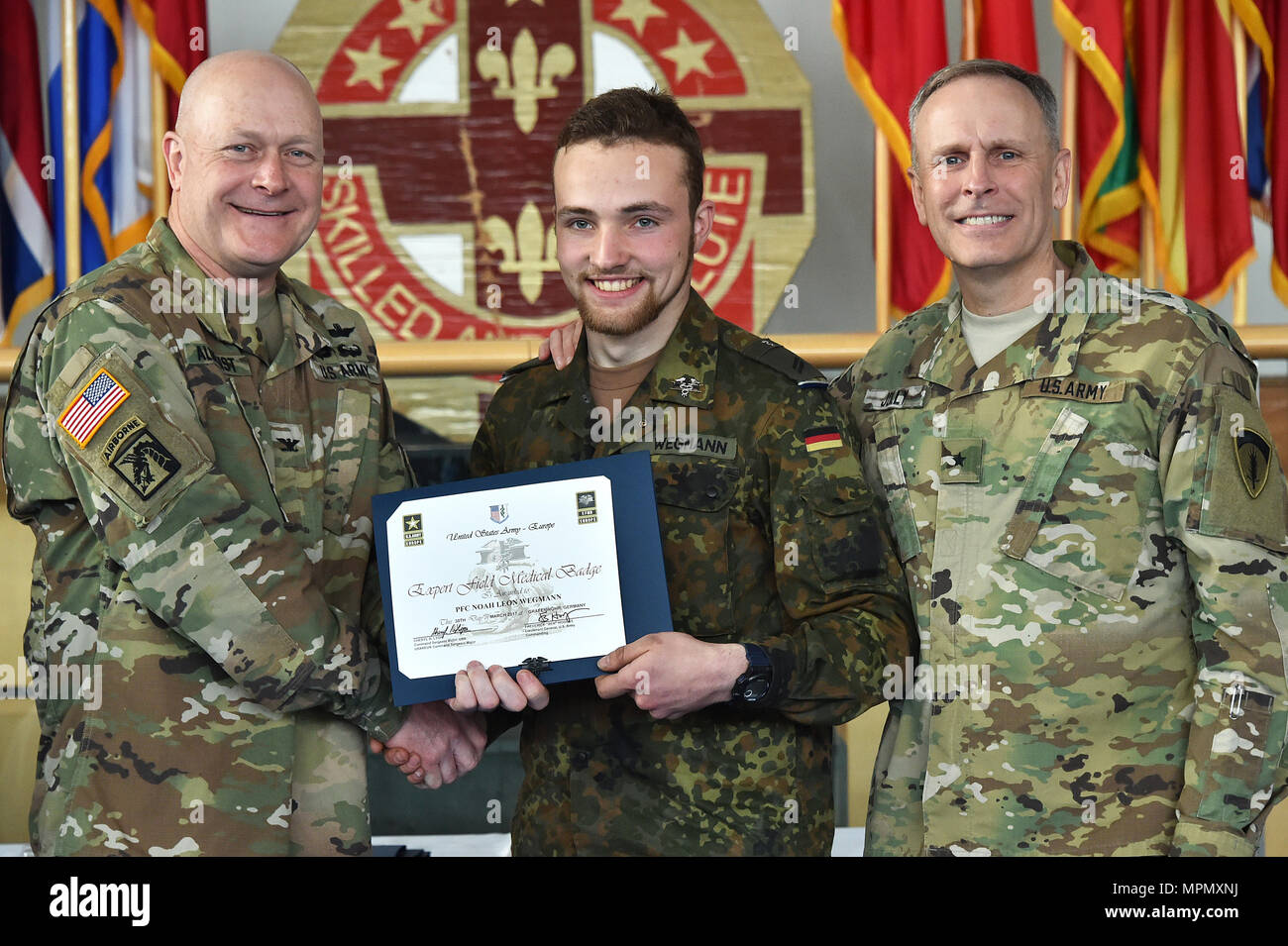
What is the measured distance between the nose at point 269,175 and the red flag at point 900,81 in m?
2.59

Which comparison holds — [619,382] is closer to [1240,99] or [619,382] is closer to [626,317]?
[626,317]

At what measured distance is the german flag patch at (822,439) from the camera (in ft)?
7.22

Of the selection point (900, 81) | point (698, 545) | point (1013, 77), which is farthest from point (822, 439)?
point (900, 81)

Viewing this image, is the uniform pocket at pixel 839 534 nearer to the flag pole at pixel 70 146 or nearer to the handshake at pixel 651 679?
the handshake at pixel 651 679

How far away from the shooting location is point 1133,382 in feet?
7.20

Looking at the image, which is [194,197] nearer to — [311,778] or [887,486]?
[311,778]

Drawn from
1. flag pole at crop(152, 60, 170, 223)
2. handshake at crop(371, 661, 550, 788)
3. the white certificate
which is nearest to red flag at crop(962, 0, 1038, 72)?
flag pole at crop(152, 60, 170, 223)

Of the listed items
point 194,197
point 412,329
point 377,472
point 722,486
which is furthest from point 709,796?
point 412,329

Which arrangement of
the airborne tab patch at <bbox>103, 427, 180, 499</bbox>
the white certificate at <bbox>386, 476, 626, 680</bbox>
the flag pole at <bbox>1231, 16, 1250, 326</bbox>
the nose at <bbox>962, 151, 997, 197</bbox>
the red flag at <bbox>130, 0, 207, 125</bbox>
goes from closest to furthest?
the airborne tab patch at <bbox>103, 427, 180, 499</bbox>
the white certificate at <bbox>386, 476, 626, 680</bbox>
the nose at <bbox>962, 151, 997, 197</bbox>
the flag pole at <bbox>1231, 16, 1250, 326</bbox>
the red flag at <bbox>130, 0, 207, 125</bbox>

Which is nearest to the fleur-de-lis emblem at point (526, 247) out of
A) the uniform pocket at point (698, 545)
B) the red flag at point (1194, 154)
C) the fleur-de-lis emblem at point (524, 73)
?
the fleur-de-lis emblem at point (524, 73)

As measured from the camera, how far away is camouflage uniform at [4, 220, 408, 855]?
2008mm

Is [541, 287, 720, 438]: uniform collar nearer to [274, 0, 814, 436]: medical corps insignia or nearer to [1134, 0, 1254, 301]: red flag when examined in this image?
[274, 0, 814, 436]: medical corps insignia

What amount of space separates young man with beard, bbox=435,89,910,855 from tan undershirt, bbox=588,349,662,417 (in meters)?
0.01

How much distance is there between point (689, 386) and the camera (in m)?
2.29
